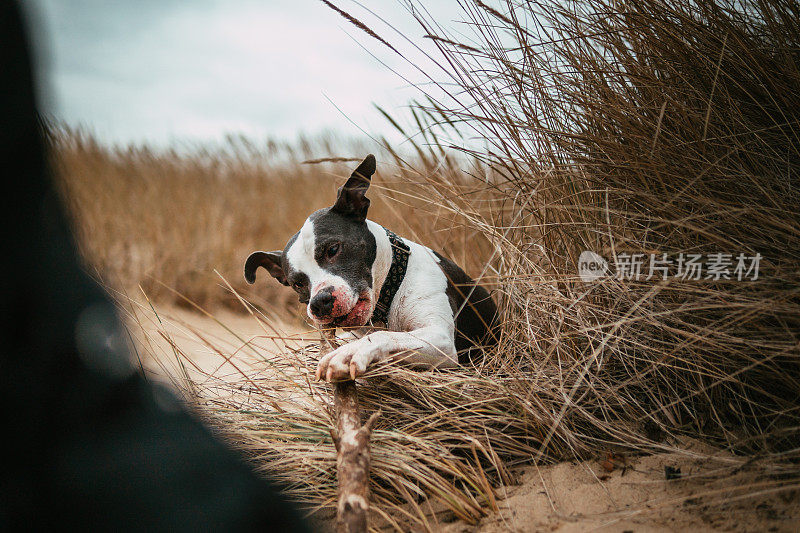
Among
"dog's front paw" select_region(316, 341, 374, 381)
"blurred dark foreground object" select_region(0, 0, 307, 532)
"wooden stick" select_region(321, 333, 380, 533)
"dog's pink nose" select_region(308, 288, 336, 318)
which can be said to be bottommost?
"wooden stick" select_region(321, 333, 380, 533)

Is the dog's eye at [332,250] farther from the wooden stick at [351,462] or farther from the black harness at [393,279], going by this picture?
the wooden stick at [351,462]

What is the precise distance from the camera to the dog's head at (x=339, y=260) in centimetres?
210

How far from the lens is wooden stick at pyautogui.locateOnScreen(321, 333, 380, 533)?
1257mm

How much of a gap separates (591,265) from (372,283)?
3.07 feet

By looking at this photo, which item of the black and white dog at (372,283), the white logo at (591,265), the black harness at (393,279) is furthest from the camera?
the black harness at (393,279)

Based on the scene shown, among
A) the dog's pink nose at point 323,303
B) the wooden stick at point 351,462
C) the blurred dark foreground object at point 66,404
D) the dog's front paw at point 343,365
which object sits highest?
the blurred dark foreground object at point 66,404

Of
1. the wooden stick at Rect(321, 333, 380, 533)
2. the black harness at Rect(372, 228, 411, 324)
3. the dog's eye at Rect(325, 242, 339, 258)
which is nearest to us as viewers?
the wooden stick at Rect(321, 333, 380, 533)

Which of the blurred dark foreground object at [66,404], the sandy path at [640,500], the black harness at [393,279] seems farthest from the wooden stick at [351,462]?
the black harness at [393,279]

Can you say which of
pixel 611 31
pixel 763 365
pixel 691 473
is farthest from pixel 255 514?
pixel 611 31

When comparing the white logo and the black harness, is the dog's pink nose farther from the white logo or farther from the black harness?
the white logo

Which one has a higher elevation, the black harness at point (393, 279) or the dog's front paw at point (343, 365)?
the black harness at point (393, 279)

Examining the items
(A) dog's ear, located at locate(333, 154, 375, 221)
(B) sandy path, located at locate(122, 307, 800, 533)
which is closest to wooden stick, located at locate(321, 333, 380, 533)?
(B) sandy path, located at locate(122, 307, 800, 533)

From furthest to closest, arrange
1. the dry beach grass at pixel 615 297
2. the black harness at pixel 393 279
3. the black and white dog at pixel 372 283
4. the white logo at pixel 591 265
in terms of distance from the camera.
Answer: the black harness at pixel 393 279, the black and white dog at pixel 372 283, the white logo at pixel 591 265, the dry beach grass at pixel 615 297

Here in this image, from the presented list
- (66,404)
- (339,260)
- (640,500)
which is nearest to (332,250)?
(339,260)
